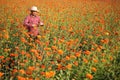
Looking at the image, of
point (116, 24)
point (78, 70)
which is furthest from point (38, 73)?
point (116, 24)

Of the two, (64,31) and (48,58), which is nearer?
(48,58)

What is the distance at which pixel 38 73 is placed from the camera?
387 cm

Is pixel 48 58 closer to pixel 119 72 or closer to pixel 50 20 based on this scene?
pixel 119 72

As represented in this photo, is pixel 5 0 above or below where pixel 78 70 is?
above

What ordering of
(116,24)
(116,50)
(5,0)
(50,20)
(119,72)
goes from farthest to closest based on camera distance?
(5,0)
(116,24)
(50,20)
(116,50)
(119,72)

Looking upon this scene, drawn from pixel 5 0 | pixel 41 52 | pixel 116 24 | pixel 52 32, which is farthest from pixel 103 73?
pixel 5 0

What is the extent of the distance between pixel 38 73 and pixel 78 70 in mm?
699

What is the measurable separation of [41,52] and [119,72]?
56.0 inches

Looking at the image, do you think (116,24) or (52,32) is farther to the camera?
(116,24)

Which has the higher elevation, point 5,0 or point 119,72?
point 5,0

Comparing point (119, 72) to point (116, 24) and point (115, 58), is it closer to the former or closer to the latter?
point (115, 58)

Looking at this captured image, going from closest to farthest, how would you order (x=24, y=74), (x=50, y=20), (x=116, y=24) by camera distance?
(x=24, y=74) → (x=50, y=20) → (x=116, y=24)

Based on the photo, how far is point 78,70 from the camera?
4215mm

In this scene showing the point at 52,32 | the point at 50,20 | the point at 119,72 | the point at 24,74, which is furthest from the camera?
the point at 50,20
